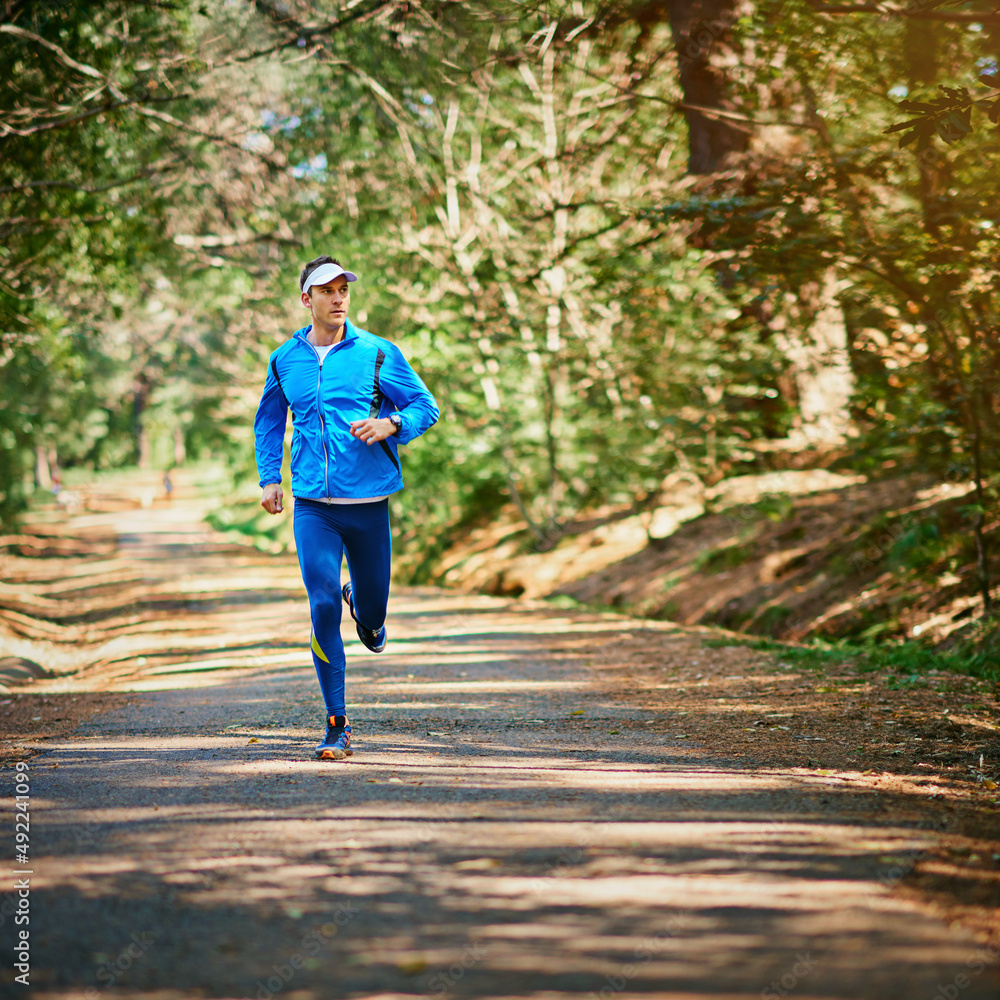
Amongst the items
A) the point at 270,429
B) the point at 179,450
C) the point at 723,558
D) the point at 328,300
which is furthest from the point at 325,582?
the point at 179,450

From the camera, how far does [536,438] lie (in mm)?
18281

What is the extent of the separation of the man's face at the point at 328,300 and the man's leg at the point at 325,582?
1.03 meters

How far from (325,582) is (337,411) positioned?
3.09 feet

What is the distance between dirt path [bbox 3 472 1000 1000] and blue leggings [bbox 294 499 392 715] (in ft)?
1.72

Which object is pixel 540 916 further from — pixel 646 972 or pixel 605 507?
pixel 605 507

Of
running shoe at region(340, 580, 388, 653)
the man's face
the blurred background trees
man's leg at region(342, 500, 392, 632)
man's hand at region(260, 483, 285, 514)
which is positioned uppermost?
the blurred background trees

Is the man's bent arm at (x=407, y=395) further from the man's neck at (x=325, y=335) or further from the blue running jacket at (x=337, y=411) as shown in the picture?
the man's neck at (x=325, y=335)

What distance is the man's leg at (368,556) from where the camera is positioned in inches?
223

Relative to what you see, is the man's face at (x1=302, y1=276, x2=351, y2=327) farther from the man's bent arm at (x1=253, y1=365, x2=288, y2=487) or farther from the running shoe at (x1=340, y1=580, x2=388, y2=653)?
the running shoe at (x1=340, y1=580, x2=388, y2=653)

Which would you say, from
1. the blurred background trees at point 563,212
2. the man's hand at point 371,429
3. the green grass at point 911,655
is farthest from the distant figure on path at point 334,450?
the blurred background trees at point 563,212

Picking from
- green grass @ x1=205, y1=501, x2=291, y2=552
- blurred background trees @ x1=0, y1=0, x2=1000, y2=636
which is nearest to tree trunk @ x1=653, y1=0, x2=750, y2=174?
blurred background trees @ x1=0, y1=0, x2=1000, y2=636

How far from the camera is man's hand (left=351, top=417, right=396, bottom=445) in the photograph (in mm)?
5418

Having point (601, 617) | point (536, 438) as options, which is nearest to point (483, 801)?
point (601, 617)

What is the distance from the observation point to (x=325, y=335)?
577cm
